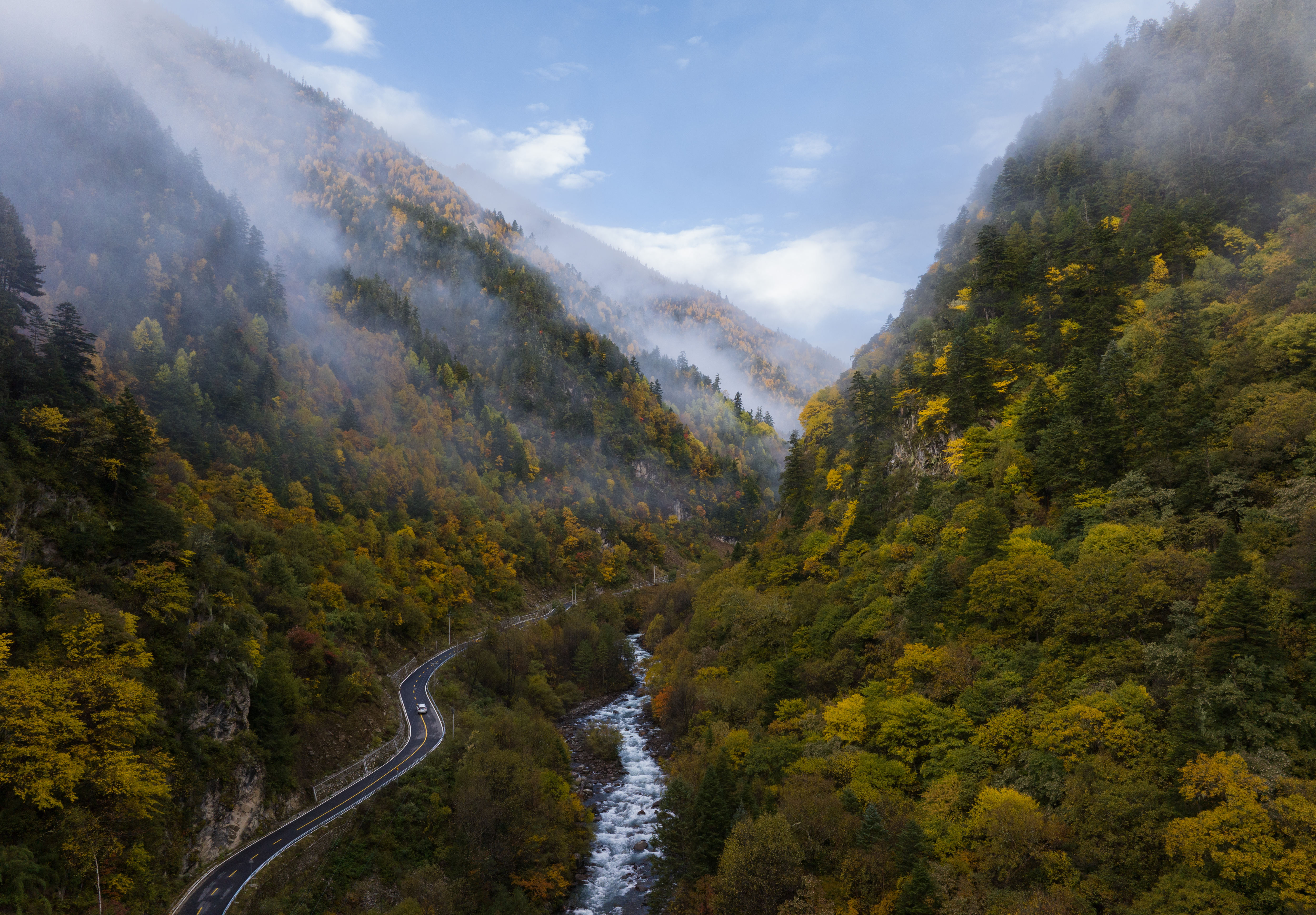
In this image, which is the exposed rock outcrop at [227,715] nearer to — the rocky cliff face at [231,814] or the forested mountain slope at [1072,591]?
the rocky cliff face at [231,814]

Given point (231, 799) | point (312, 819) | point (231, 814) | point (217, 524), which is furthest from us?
point (217, 524)

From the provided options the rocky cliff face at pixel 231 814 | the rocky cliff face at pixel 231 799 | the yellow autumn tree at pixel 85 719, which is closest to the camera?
the yellow autumn tree at pixel 85 719

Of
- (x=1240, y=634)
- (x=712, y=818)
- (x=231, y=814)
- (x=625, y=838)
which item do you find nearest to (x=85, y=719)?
(x=231, y=814)

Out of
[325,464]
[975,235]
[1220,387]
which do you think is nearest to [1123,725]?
[1220,387]

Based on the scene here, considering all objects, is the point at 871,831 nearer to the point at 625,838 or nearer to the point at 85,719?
the point at 625,838

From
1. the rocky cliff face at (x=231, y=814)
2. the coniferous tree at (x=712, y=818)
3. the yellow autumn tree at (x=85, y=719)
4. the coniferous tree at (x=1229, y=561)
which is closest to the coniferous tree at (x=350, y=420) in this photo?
the rocky cliff face at (x=231, y=814)

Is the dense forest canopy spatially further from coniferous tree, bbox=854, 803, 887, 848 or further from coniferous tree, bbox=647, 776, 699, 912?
coniferous tree, bbox=647, 776, 699, 912

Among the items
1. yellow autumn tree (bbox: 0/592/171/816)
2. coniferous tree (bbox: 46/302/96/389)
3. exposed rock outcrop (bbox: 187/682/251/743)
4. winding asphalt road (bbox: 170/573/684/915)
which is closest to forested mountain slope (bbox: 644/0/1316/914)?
winding asphalt road (bbox: 170/573/684/915)
